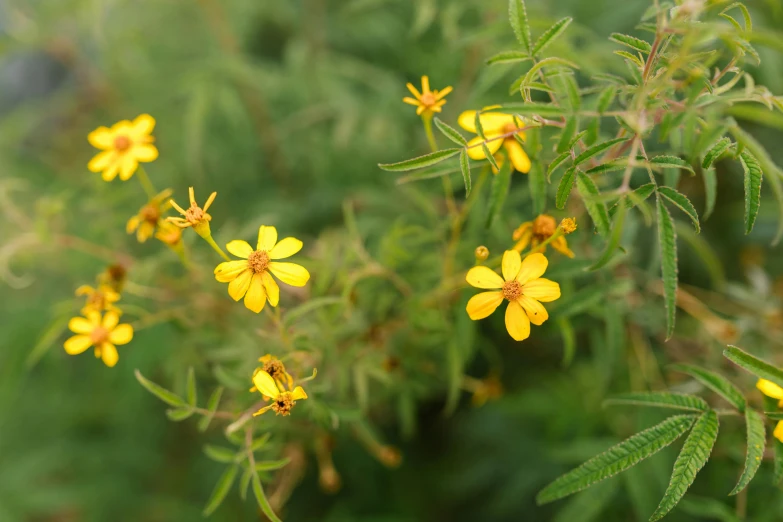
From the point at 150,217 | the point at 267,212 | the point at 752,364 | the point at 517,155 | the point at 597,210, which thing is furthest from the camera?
the point at 267,212

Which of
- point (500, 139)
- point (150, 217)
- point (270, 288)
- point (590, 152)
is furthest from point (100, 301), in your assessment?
point (590, 152)

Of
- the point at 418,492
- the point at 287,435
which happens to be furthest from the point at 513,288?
the point at 418,492

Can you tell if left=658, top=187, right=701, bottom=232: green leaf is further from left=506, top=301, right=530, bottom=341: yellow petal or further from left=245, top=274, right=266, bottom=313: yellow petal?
left=245, top=274, right=266, bottom=313: yellow petal

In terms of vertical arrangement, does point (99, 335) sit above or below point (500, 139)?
below

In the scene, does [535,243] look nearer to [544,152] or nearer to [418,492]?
[544,152]

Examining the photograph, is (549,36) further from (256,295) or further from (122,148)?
(122,148)

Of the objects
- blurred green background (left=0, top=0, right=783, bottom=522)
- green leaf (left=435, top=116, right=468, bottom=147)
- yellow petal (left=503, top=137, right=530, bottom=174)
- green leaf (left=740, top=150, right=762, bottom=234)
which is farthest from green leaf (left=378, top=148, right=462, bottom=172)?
blurred green background (left=0, top=0, right=783, bottom=522)
